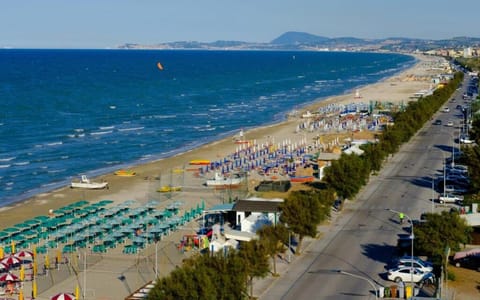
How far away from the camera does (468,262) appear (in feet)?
104

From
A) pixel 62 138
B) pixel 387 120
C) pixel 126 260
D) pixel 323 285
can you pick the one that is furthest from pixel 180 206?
pixel 387 120

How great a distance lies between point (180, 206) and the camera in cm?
4572

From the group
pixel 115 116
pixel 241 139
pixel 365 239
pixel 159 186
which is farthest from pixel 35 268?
pixel 115 116

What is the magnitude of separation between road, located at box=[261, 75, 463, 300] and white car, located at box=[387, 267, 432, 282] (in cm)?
35

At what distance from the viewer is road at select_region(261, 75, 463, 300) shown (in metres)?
28.7

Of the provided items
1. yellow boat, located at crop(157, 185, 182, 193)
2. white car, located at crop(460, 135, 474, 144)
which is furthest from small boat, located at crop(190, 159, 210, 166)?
white car, located at crop(460, 135, 474, 144)

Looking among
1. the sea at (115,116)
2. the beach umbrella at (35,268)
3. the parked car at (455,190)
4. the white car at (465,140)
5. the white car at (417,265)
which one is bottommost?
the sea at (115,116)

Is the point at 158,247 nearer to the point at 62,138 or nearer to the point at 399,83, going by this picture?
the point at 62,138

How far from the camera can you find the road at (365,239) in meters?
28.7

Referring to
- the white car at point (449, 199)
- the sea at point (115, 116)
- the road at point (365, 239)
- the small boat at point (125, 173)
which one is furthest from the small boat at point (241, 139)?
the white car at point (449, 199)

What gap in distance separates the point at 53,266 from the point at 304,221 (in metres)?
11.3

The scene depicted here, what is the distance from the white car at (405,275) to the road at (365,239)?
0.35 m

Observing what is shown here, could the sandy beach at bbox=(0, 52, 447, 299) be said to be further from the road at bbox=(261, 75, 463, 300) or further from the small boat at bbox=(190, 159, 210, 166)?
the road at bbox=(261, 75, 463, 300)

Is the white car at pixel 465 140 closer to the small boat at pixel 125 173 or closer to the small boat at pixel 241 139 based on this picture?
the small boat at pixel 241 139
